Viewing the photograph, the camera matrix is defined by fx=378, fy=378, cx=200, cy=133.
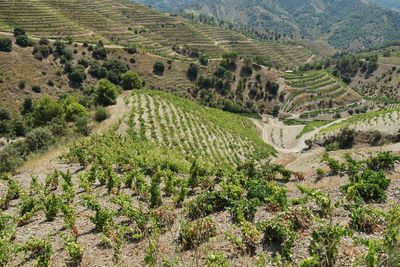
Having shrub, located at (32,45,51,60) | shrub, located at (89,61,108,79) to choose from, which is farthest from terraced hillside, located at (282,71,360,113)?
shrub, located at (32,45,51,60)

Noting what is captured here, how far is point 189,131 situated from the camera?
226 feet

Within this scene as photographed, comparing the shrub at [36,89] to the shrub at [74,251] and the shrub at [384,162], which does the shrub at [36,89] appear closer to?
the shrub at [384,162]

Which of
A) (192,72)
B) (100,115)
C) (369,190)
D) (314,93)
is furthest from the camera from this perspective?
(314,93)

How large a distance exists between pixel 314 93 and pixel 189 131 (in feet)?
325

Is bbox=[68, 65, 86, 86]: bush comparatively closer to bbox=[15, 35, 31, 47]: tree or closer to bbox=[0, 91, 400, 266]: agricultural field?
bbox=[15, 35, 31, 47]: tree

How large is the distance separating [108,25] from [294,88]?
317 ft

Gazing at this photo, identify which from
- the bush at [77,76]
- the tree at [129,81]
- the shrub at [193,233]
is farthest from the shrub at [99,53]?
the shrub at [193,233]

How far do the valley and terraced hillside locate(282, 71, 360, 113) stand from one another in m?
0.64

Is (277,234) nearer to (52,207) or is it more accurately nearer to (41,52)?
(52,207)

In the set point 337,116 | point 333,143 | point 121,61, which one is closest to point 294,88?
point 337,116

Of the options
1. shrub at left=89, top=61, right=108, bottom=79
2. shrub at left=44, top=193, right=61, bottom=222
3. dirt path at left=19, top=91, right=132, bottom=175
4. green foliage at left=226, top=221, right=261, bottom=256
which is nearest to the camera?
green foliage at left=226, top=221, right=261, bottom=256

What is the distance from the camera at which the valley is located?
17.9 meters

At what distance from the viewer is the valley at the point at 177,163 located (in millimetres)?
17938

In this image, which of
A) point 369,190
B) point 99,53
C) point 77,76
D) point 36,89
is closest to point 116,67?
point 99,53
